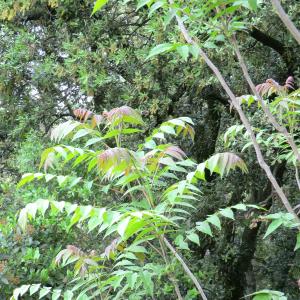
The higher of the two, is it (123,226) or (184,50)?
(184,50)

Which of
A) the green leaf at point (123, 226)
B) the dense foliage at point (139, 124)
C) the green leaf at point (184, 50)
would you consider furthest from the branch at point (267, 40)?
the green leaf at point (123, 226)

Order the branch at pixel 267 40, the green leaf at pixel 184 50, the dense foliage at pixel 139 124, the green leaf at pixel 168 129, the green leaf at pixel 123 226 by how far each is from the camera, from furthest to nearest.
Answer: the branch at pixel 267 40 < the dense foliage at pixel 139 124 < the green leaf at pixel 168 129 < the green leaf at pixel 123 226 < the green leaf at pixel 184 50

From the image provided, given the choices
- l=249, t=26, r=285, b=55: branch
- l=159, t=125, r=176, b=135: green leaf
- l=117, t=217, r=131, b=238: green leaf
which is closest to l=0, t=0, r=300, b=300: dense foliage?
l=249, t=26, r=285, b=55: branch

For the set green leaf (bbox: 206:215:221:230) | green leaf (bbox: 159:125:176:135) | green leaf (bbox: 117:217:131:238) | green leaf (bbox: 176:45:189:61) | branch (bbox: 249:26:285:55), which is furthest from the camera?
branch (bbox: 249:26:285:55)

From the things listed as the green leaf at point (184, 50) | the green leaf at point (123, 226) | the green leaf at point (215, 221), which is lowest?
the green leaf at point (215, 221)

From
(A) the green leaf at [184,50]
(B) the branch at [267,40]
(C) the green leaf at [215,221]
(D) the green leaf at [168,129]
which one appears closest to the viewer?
(A) the green leaf at [184,50]

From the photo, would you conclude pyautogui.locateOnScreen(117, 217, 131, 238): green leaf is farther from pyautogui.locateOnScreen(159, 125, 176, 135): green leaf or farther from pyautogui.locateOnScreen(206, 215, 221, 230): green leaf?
pyautogui.locateOnScreen(159, 125, 176, 135): green leaf

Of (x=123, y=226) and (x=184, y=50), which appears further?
(x=123, y=226)

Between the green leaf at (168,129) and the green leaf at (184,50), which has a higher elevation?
the green leaf at (184,50)

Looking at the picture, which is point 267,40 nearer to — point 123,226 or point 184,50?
point 184,50

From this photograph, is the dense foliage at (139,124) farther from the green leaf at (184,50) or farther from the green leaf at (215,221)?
the green leaf at (184,50)

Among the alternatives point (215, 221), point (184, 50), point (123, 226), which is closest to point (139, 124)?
point (215, 221)

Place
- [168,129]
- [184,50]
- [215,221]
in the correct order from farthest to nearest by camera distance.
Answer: [168,129] < [215,221] < [184,50]

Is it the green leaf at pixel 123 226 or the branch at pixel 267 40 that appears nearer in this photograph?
the green leaf at pixel 123 226
